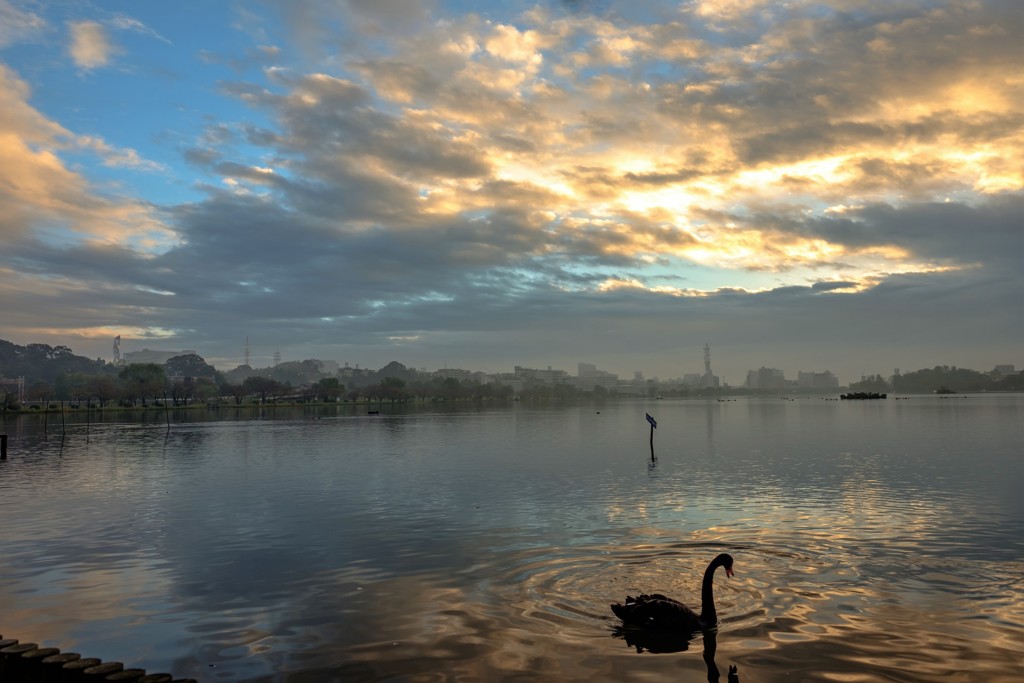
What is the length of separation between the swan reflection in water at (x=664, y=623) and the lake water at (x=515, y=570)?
0.69 feet

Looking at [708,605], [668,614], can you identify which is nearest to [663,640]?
[668,614]

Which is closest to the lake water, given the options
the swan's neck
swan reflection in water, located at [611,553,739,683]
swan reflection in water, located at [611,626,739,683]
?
swan reflection in water, located at [611,626,739,683]

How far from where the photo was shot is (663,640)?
1648 cm

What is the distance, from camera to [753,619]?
17859 millimetres

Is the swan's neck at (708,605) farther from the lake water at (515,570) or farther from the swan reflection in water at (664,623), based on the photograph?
the lake water at (515,570)

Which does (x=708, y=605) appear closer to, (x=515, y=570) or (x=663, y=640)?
(x=663, y=640)

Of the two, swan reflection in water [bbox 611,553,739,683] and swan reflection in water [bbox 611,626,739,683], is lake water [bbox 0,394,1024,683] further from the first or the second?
swan reflection in water [bbox 611,553,739,683]

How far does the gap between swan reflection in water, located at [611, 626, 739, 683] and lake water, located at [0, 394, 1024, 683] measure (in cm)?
10

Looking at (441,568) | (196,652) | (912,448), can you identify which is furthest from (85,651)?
(912,448)

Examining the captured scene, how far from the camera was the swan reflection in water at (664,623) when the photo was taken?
16.3m

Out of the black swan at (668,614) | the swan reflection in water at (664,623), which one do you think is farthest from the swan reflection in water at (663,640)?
the black swan at (668,614)

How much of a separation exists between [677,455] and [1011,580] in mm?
46987

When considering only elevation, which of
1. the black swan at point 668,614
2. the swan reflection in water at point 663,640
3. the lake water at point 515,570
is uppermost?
the black swan at point 668,614

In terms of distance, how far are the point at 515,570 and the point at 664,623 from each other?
766 cm
